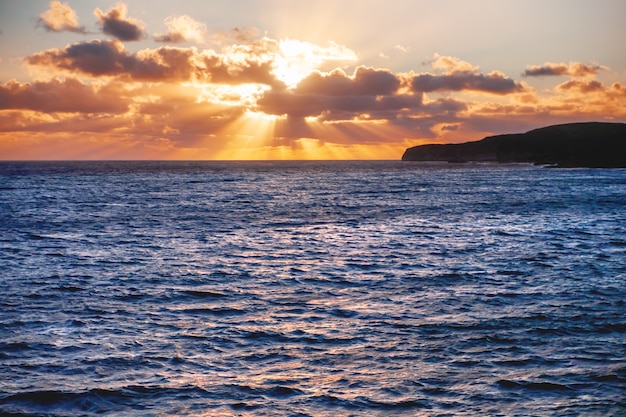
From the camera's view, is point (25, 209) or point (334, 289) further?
point (25, 209)

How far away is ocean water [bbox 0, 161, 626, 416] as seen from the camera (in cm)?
1312

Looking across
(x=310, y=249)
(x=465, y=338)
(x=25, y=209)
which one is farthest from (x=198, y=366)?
(x=25, y=209)

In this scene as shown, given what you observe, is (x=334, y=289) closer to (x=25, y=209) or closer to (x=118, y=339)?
(x=118, y=339)

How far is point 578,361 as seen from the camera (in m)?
15.3

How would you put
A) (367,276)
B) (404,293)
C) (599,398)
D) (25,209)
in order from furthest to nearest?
1. (25,209)
2. (367,276)
3. (404,293)
4. (599,398)

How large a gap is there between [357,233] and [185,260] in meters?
17.1

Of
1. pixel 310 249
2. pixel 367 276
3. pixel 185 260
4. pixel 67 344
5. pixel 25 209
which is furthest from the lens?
pixel 25 209

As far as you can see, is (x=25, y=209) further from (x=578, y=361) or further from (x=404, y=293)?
(x=578, y=361)

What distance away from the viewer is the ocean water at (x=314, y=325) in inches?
516

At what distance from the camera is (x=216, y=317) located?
66.2 ft

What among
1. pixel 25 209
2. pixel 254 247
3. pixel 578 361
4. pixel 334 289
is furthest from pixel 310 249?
pixel 25 209

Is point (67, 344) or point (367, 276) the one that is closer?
point (67, 344)

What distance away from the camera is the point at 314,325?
1898 cm

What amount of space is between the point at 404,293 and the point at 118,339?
11.7 meters
